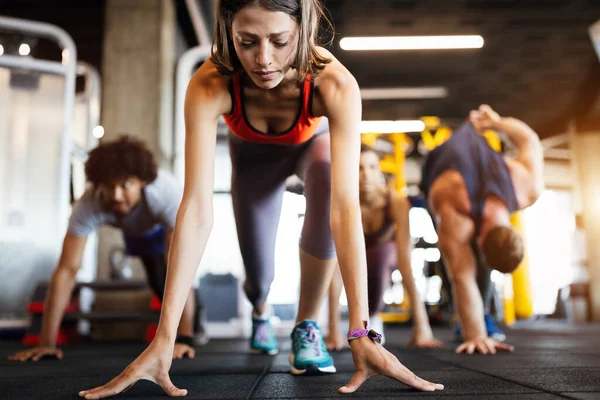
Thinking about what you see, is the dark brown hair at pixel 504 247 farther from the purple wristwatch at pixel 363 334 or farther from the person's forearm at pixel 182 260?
the person's forearm at pixel 182 260

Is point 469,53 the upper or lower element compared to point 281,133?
upper

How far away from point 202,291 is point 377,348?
371cm

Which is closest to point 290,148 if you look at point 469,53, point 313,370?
point 313,370

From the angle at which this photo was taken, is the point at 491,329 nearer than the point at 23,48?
Yes

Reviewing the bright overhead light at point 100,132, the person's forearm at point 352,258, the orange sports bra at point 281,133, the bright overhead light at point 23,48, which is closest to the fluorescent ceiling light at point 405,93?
the bright overhead light at point 100,132

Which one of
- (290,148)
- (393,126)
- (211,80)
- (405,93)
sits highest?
(405,93)

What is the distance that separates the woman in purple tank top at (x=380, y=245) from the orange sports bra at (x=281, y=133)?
1270 mm

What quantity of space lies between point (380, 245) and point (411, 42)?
414 centimetres

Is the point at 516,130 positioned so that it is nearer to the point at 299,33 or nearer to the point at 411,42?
the point at 299,33

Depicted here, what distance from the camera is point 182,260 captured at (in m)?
1.27

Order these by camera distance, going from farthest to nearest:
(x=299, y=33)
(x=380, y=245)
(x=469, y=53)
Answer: (x=469, y=53) → (x=380, y=245) → (x=299, y=33)

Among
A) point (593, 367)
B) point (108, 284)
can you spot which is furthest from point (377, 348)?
point (108, 284)

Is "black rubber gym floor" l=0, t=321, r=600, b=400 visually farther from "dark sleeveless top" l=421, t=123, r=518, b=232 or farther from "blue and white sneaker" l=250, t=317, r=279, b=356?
"dark sleeveless top" l=421, t=123, r=518, b=232

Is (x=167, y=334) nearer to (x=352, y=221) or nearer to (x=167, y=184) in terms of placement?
(x=352, y=221)
